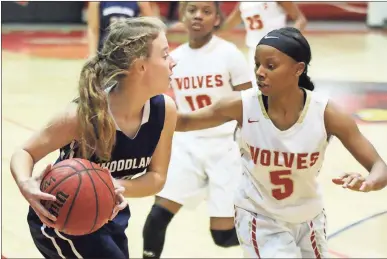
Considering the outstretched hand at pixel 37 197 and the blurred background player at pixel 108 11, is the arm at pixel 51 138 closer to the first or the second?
the outstretched hand at pixel 37 197

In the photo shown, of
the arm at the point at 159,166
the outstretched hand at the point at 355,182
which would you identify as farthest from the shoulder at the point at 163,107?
the outstretched hand at the point at 355,182

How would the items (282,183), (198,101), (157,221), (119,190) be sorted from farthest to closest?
(198,101)
(157,221)
(282,183)
(119,190)

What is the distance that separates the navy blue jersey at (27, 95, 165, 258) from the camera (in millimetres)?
2684

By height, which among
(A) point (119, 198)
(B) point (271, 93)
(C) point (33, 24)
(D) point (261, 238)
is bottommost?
(C) point (33, 24)

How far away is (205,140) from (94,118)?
153cm

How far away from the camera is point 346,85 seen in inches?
243

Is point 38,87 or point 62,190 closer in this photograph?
point 62,190

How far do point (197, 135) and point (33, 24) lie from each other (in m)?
11.5

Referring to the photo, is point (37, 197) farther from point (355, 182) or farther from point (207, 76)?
point (207, 76)

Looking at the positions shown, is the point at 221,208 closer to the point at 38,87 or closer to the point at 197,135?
the point at 197,135

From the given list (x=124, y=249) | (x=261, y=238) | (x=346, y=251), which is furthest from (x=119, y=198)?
(x=346, y=251)

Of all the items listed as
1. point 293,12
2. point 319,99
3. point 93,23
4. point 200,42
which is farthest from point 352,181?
point 93,23

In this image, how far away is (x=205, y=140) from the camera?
4008mm

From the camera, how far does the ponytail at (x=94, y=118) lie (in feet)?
8.32
